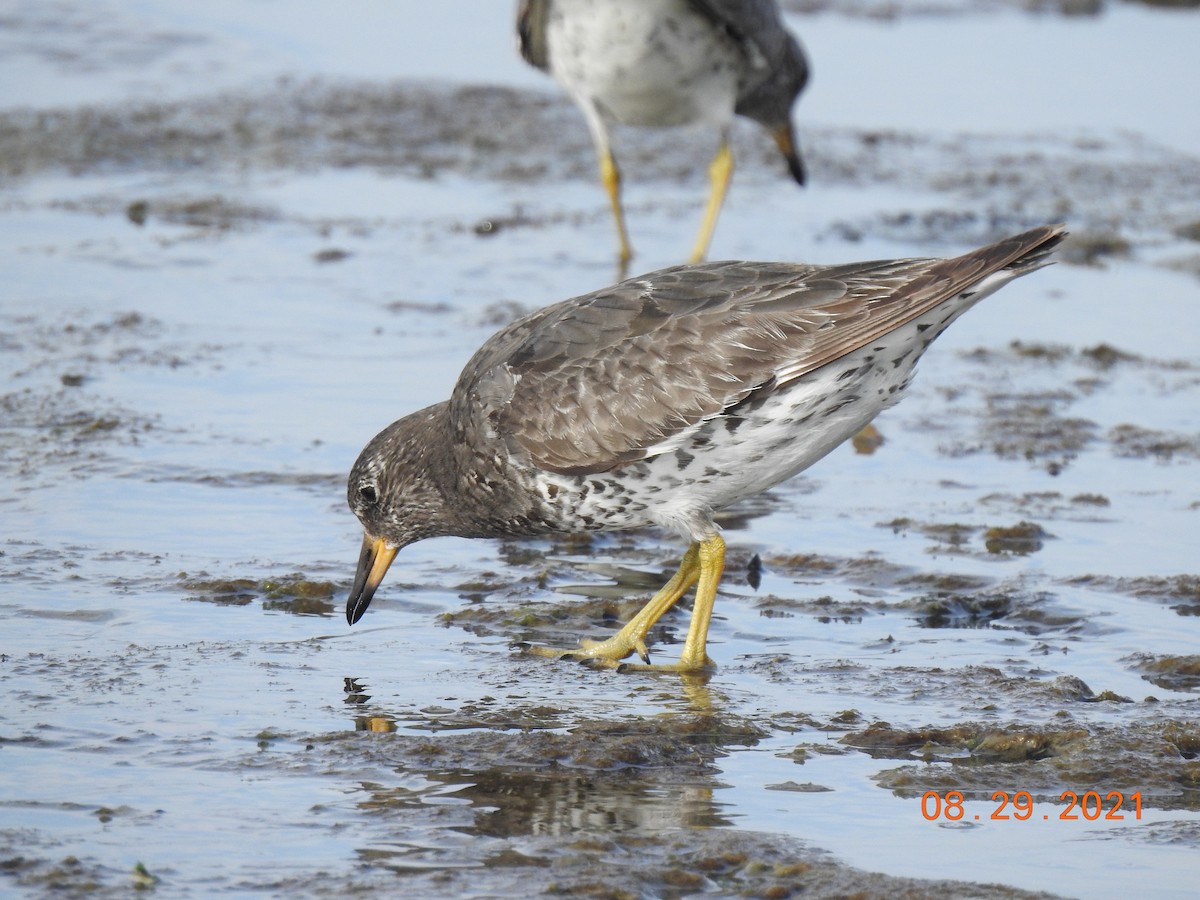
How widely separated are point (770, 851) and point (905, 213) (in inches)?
343

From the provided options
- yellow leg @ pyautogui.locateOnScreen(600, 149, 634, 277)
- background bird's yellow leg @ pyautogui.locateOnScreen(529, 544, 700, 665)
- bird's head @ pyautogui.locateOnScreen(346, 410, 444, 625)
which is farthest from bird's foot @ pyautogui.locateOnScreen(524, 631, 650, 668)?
yellow leg @ pyautogui.locateOnScreen(600, 149, 634, 277)

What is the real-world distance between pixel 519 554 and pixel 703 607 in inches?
50.6

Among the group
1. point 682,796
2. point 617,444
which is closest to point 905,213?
point 617,444

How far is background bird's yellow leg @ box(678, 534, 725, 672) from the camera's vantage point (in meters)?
6.27

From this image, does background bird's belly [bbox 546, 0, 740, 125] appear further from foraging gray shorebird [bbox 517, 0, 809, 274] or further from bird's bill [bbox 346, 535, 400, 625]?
bird's bill [bbox 346, 535, 400, 625]

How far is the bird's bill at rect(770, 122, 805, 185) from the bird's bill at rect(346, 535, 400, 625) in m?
7.09

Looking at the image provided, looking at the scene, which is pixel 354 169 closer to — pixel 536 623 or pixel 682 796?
pixel 536 623

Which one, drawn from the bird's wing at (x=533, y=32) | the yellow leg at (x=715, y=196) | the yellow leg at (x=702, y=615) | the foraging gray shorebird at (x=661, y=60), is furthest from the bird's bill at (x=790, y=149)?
the yellow leg at (x=702, y=615)

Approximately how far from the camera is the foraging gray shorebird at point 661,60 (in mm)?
11070

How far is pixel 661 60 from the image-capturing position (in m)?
11.2

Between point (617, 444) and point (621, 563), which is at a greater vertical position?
point (617, 444)

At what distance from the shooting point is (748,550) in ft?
24.3

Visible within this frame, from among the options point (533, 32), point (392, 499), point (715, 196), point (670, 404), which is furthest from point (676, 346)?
point (533, 32)

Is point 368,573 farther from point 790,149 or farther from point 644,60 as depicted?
point 790,149
